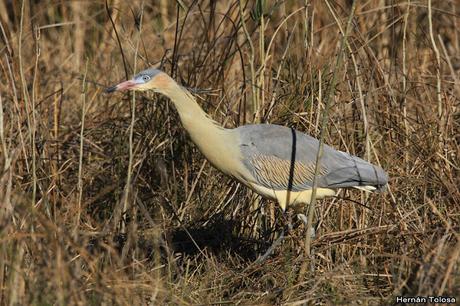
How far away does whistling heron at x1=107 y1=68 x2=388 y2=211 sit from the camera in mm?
4359

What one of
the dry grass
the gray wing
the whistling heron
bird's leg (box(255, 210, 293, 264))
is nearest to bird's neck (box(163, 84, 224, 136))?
the whistling heron

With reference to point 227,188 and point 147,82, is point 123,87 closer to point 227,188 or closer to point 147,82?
point 147,82

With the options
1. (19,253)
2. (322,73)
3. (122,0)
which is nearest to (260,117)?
(322,73)

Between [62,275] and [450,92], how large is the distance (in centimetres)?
277

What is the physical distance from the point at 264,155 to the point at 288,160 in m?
0.14

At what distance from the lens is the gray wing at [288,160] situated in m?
4.38

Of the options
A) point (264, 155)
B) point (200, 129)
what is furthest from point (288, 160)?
point (200, 129)

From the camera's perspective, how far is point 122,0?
22.2 feet

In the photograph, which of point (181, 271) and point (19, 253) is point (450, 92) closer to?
point (181, 271)

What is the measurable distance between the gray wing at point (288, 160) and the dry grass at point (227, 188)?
214 millimetres

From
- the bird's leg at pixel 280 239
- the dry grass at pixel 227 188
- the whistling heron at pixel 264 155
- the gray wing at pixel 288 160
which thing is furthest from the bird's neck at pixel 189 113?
the bird's leg at pixel 280 239

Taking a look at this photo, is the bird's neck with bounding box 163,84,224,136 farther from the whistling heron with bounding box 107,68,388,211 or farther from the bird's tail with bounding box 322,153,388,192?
the bird's tail with bounding box 322,153,388,192

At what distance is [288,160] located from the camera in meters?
4.48

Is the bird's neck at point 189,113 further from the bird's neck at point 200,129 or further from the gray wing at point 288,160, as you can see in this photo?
the gray wing at point 288,160
